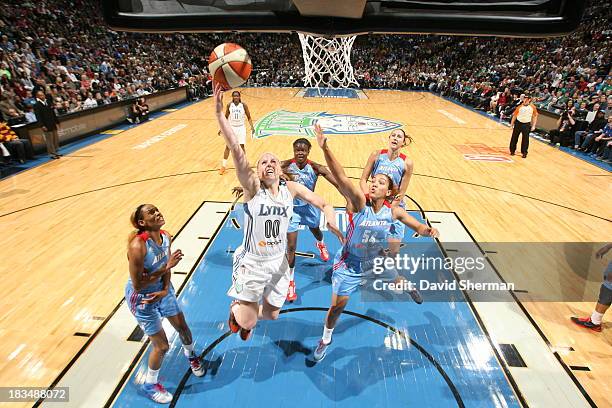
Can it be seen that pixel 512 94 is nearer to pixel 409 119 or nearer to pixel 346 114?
pixel 409 119

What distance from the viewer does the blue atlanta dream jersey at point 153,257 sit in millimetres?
3027

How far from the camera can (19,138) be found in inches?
387

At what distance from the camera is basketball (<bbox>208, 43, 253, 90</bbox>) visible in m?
3.29

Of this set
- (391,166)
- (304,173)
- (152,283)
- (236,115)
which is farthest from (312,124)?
(152,283)

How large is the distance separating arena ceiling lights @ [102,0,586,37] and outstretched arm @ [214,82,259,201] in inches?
21.7

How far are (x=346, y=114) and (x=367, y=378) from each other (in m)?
14.7

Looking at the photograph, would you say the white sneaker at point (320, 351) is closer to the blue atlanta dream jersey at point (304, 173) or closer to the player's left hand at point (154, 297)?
the player's left hand at point (154, 297)

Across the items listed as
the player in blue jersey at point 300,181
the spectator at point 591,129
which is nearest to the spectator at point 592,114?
the spectator at point 591,129

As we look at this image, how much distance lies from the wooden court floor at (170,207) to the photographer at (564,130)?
657 mm

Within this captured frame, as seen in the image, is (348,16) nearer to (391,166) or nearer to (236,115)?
(391,166)

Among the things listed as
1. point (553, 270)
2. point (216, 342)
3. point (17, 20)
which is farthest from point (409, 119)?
point (17, 20)

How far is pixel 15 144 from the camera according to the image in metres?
9.64

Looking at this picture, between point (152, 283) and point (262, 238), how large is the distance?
0.93 metres

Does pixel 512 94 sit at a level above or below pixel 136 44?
below
